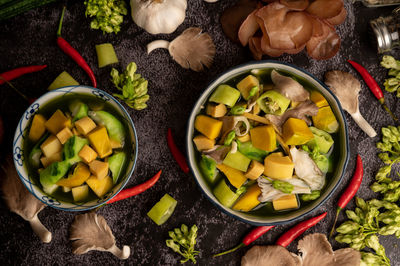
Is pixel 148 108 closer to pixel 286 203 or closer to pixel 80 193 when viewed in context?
pixel 80 193

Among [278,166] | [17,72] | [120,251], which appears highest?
[17,72]

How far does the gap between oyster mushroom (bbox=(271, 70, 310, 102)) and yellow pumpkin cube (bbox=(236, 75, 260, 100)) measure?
11 centimetres

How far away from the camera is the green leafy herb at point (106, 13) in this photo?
6.23ft

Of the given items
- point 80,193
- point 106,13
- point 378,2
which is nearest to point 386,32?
point 378,2

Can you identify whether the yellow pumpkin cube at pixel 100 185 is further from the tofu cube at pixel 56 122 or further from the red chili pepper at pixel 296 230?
the red chili pepper at pixel 296 230

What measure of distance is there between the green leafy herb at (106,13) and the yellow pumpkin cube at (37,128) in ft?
2.03

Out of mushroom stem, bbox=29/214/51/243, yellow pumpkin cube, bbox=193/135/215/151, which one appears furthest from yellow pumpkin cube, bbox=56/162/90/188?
yellow pumpkin cube, bbox=193/135/215/151

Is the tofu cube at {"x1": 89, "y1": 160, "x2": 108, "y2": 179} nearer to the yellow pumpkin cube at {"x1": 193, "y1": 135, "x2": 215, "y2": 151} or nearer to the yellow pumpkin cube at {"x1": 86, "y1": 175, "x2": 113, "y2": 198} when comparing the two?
the yellow pumpkin cube at {"x1": 86, "y1": 175, "x2": 113, "y2": 198}

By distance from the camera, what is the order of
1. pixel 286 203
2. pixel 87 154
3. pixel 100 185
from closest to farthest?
pixel 87 154
pixel 100 185
pixel 286 203

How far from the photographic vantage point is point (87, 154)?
1.67 m

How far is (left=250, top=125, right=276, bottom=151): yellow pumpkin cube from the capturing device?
175 centimetres

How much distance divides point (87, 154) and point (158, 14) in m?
0.85

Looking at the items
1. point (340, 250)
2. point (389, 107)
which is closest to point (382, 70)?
point (389, 107)

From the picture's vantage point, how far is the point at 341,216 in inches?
84.7
